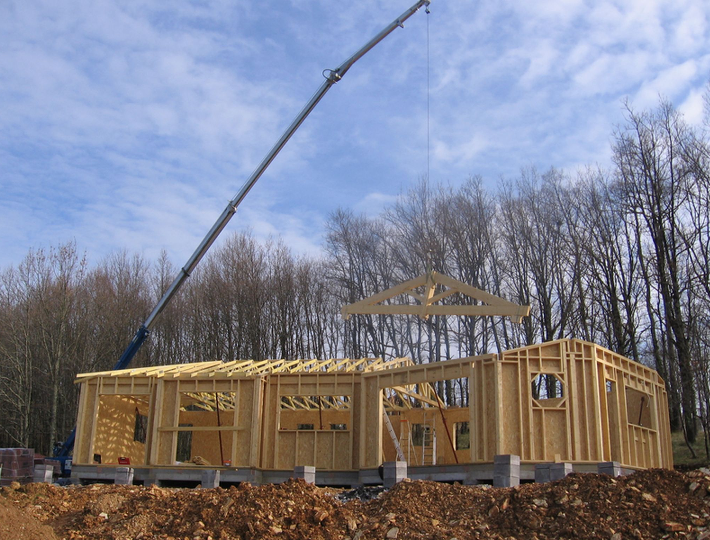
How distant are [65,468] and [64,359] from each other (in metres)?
17.8

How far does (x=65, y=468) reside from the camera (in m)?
24.0

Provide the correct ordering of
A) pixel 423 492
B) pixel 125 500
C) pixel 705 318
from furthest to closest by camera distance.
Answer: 1. pixel 705 318
2. pixel 125 500
3. pixel 423 492

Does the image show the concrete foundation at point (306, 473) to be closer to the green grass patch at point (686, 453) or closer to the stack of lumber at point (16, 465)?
the stack of lumber at point (16, 465)

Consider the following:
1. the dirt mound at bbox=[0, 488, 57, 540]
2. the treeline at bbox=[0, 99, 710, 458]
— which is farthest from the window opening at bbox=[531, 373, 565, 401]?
the dirt mound at bbox=[0, 488, 57, 540]

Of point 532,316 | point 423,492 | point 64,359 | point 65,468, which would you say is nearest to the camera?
point 423,492

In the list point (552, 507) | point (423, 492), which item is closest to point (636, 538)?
point (552, 507)

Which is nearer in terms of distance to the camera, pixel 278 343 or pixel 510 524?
pixel 510 524

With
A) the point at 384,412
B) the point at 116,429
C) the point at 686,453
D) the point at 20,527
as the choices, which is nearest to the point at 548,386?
the point at 686,453

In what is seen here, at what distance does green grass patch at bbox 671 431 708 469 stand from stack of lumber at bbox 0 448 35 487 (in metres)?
24.1

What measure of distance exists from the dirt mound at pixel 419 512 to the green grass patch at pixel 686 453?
17.0 m

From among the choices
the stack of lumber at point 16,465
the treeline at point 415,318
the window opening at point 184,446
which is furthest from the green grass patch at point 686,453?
the window opening at point 184,446

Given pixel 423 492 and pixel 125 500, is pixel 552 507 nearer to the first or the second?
pixel 423 492

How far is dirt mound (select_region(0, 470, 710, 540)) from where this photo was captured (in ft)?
32.1

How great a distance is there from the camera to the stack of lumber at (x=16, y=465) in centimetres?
2328
